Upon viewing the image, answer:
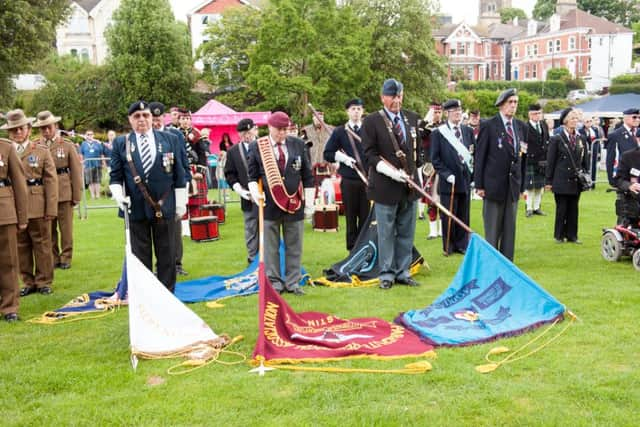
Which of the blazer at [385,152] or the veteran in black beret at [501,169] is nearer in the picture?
the blazer at [385,152]

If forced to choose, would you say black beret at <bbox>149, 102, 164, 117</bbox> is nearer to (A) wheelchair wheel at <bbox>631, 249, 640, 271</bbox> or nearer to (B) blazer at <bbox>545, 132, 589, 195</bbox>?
(B) blazer at <bbox>545, 132, 589, 195</bbox>

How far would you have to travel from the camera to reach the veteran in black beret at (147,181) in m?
6.84

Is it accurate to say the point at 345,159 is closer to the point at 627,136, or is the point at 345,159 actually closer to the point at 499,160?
the point at 499,160

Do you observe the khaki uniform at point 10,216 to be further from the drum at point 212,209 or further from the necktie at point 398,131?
the drum at point 212,209

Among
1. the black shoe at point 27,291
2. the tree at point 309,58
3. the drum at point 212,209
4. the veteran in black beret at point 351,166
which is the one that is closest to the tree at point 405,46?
the tree at point 309,58

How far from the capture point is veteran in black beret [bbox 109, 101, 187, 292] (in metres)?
6.84

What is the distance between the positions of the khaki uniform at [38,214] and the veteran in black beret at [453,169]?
5.31m

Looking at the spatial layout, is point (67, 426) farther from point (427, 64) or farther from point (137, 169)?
point (427, 64)

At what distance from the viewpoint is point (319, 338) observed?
566cm

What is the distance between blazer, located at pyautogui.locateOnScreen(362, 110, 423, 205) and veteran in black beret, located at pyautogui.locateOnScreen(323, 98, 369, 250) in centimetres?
150

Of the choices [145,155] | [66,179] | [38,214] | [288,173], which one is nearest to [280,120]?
[288,173]

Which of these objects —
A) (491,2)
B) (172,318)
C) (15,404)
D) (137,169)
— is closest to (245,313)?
(172,318)

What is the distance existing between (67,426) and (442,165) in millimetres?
6935

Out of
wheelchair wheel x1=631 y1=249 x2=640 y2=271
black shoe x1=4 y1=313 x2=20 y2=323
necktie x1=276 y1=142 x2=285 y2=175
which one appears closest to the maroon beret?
necktie x1=276 y1=142 x2=285 y2=175
